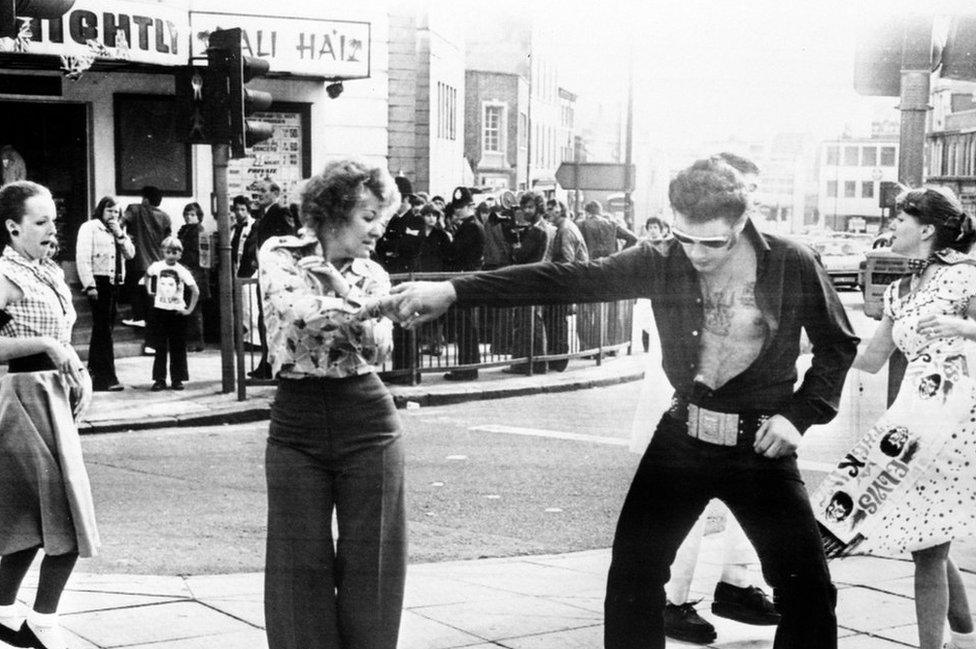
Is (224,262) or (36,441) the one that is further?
(224,262)

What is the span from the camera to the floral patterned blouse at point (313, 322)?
393 cm

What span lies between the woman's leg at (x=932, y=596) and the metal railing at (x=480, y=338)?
822cm

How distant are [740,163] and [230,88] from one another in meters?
8.39

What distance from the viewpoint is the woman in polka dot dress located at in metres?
4.77

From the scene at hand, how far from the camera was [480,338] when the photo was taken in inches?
560

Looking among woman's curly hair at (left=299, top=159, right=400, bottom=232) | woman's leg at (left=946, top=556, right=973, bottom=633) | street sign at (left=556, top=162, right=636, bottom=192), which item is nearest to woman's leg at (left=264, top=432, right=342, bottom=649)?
woman's curly hair at (left=299, top=159, right=400, bottom=232)

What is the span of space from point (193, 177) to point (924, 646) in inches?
602

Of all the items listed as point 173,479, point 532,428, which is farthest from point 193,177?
point 173,479

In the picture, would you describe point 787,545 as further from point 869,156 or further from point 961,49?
point 869,156

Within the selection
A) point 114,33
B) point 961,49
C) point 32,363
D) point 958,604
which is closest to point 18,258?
point 32,363

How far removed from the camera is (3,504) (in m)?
4.88

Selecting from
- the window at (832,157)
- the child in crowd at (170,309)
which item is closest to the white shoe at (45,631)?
the child in crowd at (170,309)

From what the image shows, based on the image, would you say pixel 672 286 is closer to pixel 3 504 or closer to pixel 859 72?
pixel 3 504

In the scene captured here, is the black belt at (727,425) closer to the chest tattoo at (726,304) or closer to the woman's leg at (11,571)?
the chest tattoo at (726,304)
